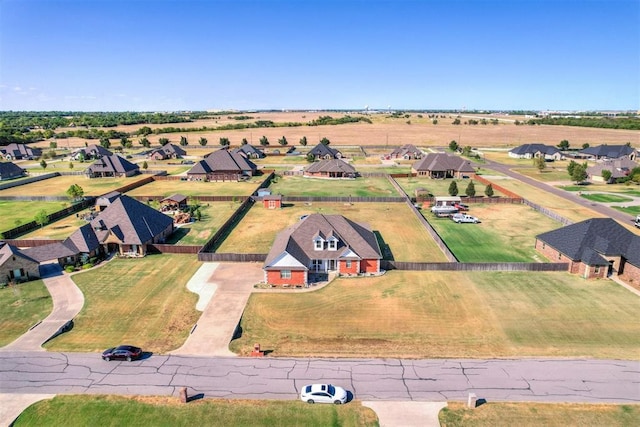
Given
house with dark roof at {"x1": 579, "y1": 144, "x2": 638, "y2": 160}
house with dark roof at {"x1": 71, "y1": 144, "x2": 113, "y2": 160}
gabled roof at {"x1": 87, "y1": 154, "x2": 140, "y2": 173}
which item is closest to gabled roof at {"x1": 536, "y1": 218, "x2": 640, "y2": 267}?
house with dark roof at {"x1": 579, "y1": 144, "x2": 638, "y2": 160}

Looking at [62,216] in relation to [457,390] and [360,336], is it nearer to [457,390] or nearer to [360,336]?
[360,336]

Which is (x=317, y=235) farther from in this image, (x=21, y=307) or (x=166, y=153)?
(x=166, y=153)

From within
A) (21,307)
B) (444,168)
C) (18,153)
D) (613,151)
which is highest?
(613,151)

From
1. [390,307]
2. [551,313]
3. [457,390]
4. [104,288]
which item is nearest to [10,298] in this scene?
[104,288]

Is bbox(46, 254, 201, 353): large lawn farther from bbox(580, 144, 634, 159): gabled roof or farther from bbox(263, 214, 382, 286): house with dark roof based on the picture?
bbox(580, 144, 634, 159): gabled roof

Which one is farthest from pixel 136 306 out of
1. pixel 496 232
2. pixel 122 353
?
pixel 496 232

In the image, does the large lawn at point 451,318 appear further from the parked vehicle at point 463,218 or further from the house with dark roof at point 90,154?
the house with dark roof at point 90,154
